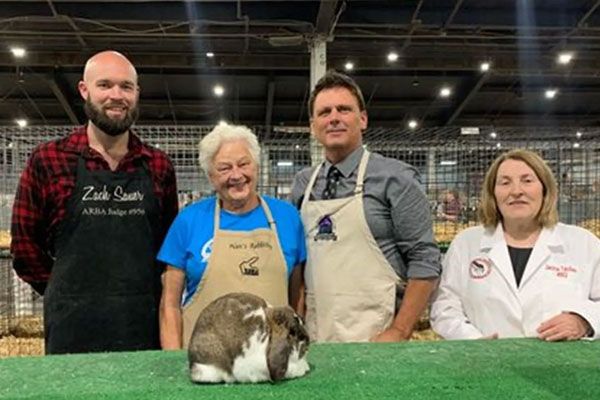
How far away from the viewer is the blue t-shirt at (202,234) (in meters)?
1.81

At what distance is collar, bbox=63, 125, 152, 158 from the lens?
2068 mm

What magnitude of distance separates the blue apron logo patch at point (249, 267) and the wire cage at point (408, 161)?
3.22m

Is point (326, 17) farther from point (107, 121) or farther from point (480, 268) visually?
point (480, 268)

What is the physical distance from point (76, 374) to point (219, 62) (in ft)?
23.4

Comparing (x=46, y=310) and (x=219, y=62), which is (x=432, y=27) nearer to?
(x=219, y=62)

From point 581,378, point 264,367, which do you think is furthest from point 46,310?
point 581,378

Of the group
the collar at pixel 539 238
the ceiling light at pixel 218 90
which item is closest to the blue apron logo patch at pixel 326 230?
the collar at pixel 539 238

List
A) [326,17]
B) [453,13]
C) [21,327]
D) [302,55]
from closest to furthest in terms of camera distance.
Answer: [21,327] → [326,17] → [453,13] → [302,55]

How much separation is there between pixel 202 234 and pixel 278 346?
0.63 metres

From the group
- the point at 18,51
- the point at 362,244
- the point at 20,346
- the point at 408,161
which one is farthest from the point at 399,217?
the point at 18,51

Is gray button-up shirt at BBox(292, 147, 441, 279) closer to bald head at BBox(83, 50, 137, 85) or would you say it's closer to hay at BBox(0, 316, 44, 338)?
bald head at BBox(83, 50, 137, 85)

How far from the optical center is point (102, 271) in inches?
78.5

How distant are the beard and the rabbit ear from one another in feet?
3.42

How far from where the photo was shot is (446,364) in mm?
1432
